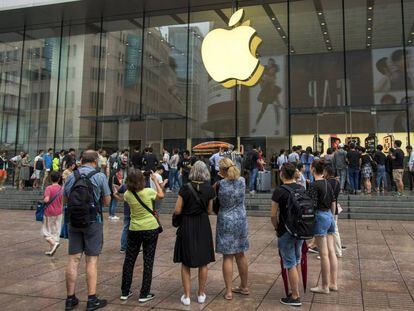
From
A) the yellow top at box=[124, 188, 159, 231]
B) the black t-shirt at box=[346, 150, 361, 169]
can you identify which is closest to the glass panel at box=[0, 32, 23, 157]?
the black t-shirt at box=[346, 150, 361, 169]

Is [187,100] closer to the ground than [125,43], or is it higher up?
closer to the ground

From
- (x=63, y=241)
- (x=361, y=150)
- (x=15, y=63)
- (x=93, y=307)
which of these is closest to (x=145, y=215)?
(x=93, y=307)

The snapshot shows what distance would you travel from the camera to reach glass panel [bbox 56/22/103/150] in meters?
23.2

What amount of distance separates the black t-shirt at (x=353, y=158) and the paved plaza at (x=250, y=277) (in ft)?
14.4

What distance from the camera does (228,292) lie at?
499 centimetres

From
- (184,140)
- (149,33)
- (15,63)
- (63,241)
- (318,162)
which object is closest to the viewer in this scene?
(318,162)

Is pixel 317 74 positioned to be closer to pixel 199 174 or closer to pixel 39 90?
pixel 39 90

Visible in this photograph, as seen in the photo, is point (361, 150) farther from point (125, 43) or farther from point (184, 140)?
point (125, 43)

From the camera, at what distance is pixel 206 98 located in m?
Answer: 21.3

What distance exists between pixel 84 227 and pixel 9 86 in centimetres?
2465

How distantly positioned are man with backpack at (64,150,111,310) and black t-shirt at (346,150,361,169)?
10.6 meters

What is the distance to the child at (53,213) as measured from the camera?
7.56 meters

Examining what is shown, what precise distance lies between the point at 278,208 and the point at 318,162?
1.22 m

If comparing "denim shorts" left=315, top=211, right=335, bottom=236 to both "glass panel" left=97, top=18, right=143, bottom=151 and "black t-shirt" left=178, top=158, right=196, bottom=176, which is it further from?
"glass panel" left=97, top=18, right=143, bottom=151
